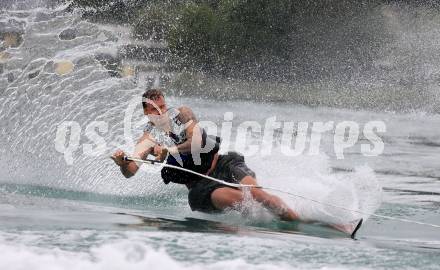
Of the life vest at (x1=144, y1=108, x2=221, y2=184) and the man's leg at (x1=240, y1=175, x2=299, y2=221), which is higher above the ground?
the life vest at (x1=144, y1=108, x2=221, y2=184)

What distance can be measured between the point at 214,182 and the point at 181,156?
434 millimetres

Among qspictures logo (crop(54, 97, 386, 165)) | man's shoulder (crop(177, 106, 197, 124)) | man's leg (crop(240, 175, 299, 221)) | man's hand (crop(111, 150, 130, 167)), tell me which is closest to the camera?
man's hand (crop(111, 150, 130, 167))

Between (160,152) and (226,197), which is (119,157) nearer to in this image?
(160,152)

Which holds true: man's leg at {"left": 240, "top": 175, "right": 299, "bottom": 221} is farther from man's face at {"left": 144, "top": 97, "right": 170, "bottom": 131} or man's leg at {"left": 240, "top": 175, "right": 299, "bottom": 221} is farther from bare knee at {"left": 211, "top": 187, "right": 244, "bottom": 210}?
man's face at {"left": 144, "top": 97, "right": 170, "bottom": 131}

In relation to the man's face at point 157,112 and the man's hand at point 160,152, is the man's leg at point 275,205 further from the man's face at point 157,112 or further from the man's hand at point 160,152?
the man's face at point 157,112

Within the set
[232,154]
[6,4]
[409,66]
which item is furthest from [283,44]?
[232,154]

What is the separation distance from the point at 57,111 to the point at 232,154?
380cm

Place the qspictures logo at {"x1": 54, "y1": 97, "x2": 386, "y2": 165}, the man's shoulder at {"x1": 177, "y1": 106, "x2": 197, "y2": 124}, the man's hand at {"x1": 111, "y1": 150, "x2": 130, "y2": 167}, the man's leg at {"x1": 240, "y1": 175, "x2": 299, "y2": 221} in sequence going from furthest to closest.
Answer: the qspictures logo at {"x1": 54, "y1": 97, "x2": 386, "y2": 165}, the man's shoulder at {"x1": 177, "y1": 106, "x2": 197, "y2": 124}, the man's leg at {"x1": 240, "y1": 175, "x2": 299, "y2": 221}, the man's hand at {"x1": 111, "y1": 150, "x2": 130, "y2": 167}

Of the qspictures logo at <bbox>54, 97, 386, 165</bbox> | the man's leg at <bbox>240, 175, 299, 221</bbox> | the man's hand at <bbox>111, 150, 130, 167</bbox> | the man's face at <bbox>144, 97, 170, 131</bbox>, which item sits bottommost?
the man's leg at <bbox>240, 175, 299, 221</bbox>

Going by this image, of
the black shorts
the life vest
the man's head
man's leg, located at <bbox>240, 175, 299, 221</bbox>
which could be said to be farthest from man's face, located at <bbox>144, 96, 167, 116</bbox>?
man's leg, located at <bbox>240, 175, 299, 221</bbox>

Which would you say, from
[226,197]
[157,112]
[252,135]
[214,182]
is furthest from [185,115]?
[252,135]

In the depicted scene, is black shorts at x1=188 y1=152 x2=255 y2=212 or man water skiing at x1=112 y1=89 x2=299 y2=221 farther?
black shorts at x1=188 y1=152 x2=255 y2=212

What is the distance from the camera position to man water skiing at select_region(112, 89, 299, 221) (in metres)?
9.29

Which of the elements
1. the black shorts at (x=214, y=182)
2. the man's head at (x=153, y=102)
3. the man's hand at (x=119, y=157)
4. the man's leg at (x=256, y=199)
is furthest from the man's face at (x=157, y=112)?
the man's leg at (x=256, y=199)
